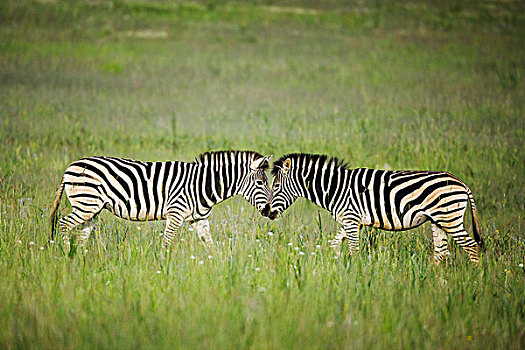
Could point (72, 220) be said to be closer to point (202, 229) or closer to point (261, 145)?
point (202, 229)

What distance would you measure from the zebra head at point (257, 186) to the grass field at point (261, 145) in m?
0.47

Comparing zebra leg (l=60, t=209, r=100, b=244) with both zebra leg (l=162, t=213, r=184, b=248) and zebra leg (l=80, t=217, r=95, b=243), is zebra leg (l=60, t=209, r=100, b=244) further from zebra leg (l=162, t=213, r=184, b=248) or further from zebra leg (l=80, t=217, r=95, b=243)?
zebra leg (l=162, t=213, r=184, b=248)

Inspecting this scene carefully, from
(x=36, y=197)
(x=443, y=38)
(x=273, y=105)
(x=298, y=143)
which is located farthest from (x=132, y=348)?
(x=443, y=38)

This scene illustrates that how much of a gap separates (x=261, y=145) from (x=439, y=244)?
813 cm

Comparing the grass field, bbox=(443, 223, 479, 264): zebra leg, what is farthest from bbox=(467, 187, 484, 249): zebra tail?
the grass field

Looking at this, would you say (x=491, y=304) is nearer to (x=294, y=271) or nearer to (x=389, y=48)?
(x=294, y=271)

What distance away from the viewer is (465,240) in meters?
7.33

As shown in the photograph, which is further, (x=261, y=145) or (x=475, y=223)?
(x=261, y=145)

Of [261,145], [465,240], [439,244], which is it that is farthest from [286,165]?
[261,145]

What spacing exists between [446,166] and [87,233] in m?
8.78

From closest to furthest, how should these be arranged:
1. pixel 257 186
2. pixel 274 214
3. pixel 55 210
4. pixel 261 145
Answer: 1. pixel 55 210
2. pixel 257 186
3. pixel 274 214
4. pixel 261 145

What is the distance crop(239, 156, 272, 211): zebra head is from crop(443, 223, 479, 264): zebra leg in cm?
237

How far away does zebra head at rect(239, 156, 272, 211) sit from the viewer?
767 centimetres

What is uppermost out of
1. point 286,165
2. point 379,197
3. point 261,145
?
point 261,145
